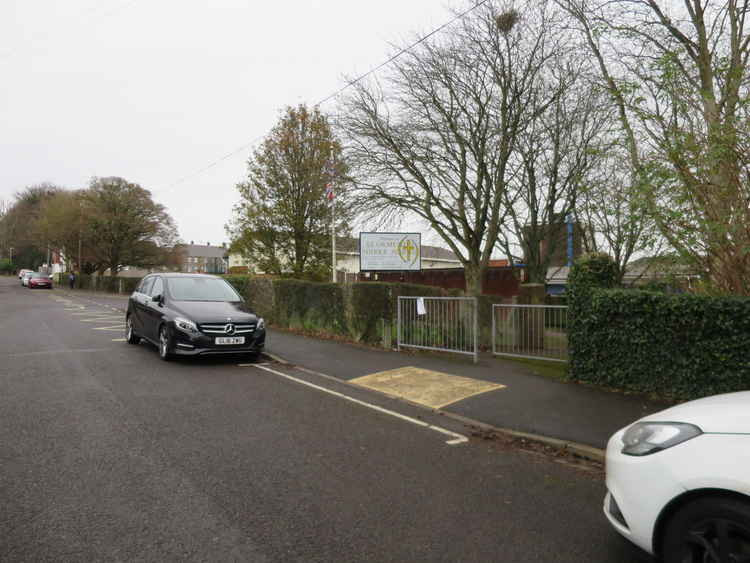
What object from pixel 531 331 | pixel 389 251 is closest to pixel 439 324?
pixel 531 331

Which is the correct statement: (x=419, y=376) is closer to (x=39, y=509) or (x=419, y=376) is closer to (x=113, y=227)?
(x=39, y=509)

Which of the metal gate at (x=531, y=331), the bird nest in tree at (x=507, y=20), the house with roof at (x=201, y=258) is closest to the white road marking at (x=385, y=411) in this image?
the metal gate at (x=531, y=331)

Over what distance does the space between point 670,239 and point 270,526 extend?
6.39 m

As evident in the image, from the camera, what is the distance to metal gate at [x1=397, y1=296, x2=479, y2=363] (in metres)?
9.75

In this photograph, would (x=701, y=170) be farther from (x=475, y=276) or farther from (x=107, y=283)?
(x=107, y=283)

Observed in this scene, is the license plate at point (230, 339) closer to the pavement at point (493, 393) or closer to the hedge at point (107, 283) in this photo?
the pavement at point (493, 393)

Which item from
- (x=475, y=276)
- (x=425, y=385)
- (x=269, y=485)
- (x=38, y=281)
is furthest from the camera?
(x=38, y=281)

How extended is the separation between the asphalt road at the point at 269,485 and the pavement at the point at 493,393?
0.59m

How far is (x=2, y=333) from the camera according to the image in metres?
12.9

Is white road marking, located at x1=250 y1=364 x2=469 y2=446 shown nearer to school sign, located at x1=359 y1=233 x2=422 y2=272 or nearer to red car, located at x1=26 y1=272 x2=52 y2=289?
school sign, located at x1=359 y1=233 x2=422 y2=272

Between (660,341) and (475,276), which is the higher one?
(475,276)

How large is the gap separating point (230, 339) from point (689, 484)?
8.02 meters

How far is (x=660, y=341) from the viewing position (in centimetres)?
677

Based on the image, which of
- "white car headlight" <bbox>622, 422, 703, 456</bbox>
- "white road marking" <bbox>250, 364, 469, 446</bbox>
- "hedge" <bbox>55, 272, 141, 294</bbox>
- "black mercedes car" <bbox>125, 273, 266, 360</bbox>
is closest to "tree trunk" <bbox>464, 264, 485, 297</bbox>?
"black mercedes car" <bbox>125, 273, 266, 360</bbox>
